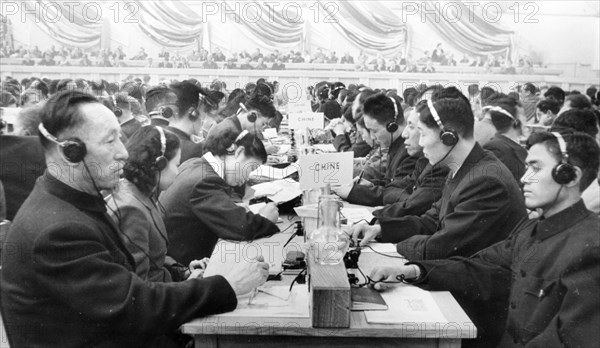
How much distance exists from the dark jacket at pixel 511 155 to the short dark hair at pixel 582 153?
2051mm

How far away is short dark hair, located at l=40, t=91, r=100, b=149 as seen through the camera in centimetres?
188

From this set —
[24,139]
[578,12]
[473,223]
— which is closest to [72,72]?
[24,139]

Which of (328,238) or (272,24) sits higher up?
(272,24)

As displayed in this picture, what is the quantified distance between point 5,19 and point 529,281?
12.8m

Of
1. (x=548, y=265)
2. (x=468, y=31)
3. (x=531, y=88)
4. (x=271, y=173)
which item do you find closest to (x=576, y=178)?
(x=548, y=265)

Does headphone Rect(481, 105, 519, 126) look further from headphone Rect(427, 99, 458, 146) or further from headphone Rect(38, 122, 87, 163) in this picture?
headphone Rect(38, 122, 87, 163)

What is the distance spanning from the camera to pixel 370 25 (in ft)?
43.3

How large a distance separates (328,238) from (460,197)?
0.72 meters

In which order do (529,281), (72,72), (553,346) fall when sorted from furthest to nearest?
(72,72) < (529,281) < (553,346)

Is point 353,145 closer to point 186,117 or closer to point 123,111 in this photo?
point 186,117

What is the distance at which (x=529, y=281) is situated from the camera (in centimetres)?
204

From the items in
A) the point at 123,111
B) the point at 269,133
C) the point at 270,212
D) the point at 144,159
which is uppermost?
the point at 144,159

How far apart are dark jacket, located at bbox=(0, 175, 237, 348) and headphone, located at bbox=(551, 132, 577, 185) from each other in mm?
1281

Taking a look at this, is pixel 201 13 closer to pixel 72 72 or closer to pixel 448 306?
pixel 72 72
